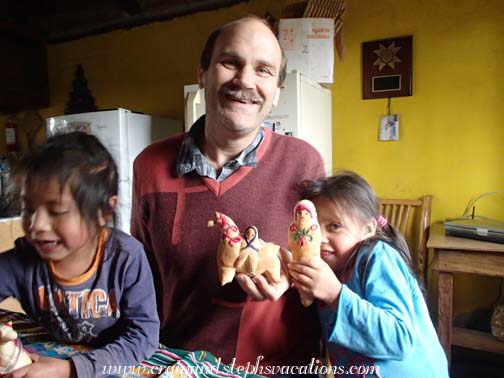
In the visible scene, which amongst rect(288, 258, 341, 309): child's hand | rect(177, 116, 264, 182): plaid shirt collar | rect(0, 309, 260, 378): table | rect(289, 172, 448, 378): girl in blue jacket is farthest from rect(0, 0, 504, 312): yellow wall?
rect(0, 309, 260, 378): table

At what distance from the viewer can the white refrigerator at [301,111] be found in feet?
6.13

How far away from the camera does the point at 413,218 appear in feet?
7.18

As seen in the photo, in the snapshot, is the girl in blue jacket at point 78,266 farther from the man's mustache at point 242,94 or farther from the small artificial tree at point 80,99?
the small artificial tree at point 80,99

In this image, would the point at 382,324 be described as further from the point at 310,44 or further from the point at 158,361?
the point at 310,44

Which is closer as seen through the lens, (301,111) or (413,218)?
(301,111)

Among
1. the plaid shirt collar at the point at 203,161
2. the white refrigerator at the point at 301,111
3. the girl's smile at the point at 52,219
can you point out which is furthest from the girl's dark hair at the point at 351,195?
the white refrigerator at the point at 301,111

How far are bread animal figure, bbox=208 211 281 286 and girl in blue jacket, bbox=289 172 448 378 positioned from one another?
43mm

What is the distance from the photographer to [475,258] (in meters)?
1.50

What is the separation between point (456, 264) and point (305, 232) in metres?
1.32

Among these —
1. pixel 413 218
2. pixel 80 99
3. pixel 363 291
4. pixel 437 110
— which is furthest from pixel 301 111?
pixel 80 99

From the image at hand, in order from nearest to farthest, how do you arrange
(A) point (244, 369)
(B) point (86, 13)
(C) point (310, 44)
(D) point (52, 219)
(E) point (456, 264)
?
(D) point (52, 219) < (A) point (244, 369) < (E) point (456, 264) < (C) point (310, 44) < (B) point (86, 13)

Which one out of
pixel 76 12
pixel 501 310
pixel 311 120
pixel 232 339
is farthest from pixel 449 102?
pixel 76 12

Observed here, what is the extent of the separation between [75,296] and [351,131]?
212 centimetres

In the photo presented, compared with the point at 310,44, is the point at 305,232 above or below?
below
